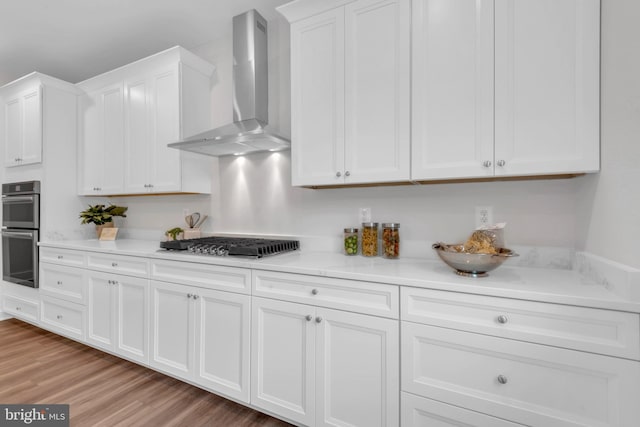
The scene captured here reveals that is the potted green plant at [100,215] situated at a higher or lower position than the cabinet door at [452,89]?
lower

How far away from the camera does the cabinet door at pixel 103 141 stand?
282cm

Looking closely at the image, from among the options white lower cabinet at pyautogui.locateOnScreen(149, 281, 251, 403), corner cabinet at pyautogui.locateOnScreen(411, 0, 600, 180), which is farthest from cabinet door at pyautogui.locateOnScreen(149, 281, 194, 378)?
corner cabinet at pyautogui.locateOnScreen(411, 0, 600, 180)

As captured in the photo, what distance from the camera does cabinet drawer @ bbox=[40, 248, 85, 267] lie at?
101 inches

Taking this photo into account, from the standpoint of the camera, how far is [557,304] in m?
1.06

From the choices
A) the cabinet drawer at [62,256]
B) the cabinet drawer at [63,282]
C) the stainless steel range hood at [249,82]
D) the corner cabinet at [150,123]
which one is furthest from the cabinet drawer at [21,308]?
the stainless steel range hood at [249,82]

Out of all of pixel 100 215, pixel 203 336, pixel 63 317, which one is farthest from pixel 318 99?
pixel 63 317

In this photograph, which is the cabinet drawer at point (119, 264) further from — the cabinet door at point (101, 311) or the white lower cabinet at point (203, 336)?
the white lower cabinet at point (203, 336)

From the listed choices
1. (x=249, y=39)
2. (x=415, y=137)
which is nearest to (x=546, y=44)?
(x=415, y=137)

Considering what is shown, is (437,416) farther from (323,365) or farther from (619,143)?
(619,143)

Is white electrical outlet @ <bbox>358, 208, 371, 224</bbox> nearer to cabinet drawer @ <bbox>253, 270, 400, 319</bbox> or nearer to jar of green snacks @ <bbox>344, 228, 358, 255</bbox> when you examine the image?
jar of green snacks @ <bbox>344, 228, 358, 255</bbox>

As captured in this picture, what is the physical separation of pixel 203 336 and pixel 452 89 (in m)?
2.02

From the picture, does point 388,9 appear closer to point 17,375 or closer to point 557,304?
point 557,304

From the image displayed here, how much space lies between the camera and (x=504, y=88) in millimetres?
1366

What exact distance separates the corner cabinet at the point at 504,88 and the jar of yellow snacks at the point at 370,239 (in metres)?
0.46
